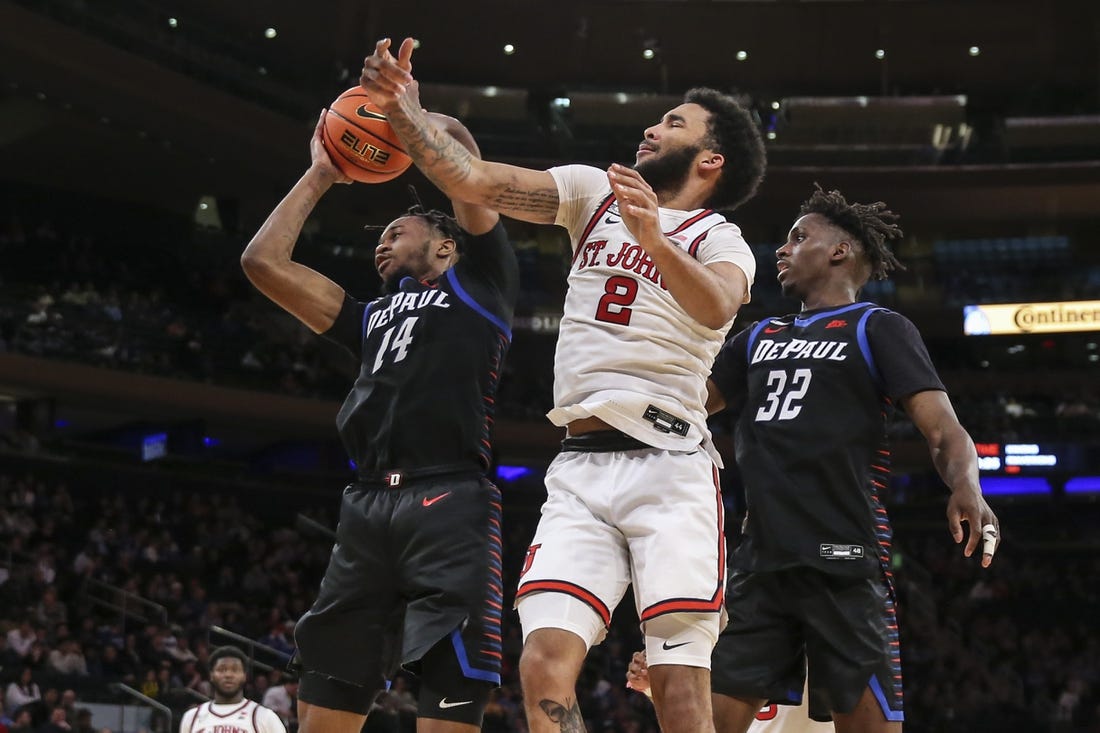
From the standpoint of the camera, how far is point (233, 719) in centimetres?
939

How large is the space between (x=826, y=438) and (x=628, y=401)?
1.08 metres

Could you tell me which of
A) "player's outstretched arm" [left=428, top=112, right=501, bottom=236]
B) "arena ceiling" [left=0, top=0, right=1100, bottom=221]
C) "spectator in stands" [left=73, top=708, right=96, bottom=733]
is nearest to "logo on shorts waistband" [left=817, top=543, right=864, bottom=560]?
"player's outstretched arm" [left=428, top=112, right=501, bottom=236]

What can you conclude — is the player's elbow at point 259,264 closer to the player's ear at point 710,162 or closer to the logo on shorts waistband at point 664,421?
the player's ear at point 710,162

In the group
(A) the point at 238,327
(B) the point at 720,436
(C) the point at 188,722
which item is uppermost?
(A) the point at 238,327

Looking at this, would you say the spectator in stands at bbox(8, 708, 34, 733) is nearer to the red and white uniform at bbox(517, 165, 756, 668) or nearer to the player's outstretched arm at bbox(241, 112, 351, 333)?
the player's outstretched arm at bbox(241, 112, 351, 333)

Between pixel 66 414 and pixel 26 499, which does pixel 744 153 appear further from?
pixel 66 414

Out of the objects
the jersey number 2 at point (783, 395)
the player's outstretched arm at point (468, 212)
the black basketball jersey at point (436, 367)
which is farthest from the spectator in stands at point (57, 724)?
the jersey number 2 at point (783, 395)

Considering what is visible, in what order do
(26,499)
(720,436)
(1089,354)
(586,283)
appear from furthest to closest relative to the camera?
(1089,354) → (720,436) → (26,499) → (586,283)

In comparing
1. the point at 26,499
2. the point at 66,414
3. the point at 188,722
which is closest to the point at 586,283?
the point at 188,722

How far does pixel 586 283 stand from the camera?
446 centimetres

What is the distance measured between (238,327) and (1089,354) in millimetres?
18386

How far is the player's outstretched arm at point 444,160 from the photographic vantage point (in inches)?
157

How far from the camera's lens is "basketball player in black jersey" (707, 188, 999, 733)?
474cm

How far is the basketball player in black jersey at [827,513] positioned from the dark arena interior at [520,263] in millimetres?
13908
